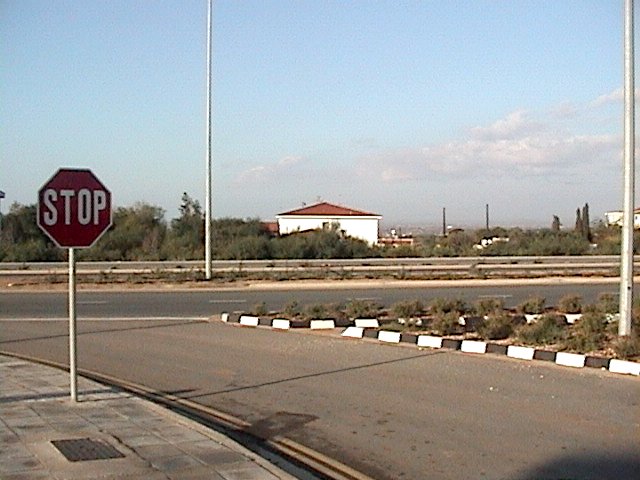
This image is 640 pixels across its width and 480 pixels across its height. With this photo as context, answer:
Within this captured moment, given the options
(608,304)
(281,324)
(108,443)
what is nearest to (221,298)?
(281,324)

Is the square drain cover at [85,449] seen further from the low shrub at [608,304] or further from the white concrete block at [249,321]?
the low shrub at [608,304]

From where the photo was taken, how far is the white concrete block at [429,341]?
1566cm

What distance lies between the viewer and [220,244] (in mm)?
57906

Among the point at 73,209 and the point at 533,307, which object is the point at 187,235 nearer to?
the point at 533,307

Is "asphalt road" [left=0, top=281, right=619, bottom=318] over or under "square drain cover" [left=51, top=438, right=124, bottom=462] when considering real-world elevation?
over

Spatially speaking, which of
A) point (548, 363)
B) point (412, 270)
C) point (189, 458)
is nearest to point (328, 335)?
point (548, 363)

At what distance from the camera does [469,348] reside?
15023mm

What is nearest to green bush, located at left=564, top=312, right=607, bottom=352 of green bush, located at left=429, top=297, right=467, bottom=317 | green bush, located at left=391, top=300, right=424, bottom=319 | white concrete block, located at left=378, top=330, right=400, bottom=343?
white concrete block, located at left=378, top=330, right=400, bottom=343

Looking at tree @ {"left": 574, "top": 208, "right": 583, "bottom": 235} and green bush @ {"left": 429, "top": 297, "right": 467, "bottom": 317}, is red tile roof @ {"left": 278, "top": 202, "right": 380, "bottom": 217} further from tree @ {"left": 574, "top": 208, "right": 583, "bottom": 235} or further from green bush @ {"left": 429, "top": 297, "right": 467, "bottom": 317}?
green bush @ {"left": 429, "top": 297, "right": 467, "bottom": 317}

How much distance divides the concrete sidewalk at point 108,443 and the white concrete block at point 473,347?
20.2 ft

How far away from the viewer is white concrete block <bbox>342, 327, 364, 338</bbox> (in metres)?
17.2

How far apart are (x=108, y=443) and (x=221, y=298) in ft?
64.9

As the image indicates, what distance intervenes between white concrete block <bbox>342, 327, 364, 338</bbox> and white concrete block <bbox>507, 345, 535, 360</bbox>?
134 inches

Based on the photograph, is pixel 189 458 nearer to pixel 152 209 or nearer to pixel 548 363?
pixel 548 363
